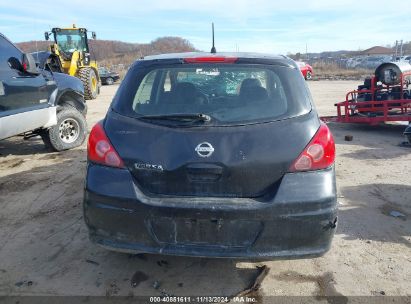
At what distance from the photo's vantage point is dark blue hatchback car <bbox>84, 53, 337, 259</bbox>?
8.04 ft

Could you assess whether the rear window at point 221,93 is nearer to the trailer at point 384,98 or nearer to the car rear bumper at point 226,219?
the car rear bumper at point 226,219

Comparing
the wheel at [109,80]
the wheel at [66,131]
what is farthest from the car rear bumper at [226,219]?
the wheel at [109,80]

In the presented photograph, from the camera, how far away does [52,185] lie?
5.12 metres

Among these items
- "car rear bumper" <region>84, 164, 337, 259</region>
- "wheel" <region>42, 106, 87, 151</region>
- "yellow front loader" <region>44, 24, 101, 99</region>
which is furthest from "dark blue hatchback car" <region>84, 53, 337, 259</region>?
"yellow front loader" <region>44, 24, 101, 99</region>

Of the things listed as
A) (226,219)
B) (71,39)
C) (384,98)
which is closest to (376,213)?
(226,219)

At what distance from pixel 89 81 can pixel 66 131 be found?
9289 mm

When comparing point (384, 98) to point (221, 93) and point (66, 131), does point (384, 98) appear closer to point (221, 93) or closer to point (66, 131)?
point (66, 131)

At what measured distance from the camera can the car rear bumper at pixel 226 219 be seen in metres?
2.43

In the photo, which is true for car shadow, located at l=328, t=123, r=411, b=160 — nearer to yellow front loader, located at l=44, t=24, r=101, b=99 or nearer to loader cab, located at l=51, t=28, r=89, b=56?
yellow front loader, located at l=44, t=24, r=101, b=99

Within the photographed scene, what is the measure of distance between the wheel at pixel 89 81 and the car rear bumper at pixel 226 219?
13841mm

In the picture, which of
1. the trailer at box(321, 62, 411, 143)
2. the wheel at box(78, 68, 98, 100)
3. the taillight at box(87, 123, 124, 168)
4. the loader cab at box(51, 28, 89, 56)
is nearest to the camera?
the taillight at box(87, 123, 124, 168)

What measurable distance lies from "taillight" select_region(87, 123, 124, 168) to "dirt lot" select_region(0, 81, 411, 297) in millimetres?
950

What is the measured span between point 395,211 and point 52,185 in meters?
4.15

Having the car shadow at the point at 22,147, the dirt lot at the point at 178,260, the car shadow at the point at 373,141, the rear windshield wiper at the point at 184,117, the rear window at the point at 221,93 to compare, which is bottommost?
the dirt lot at the point at 178,260
